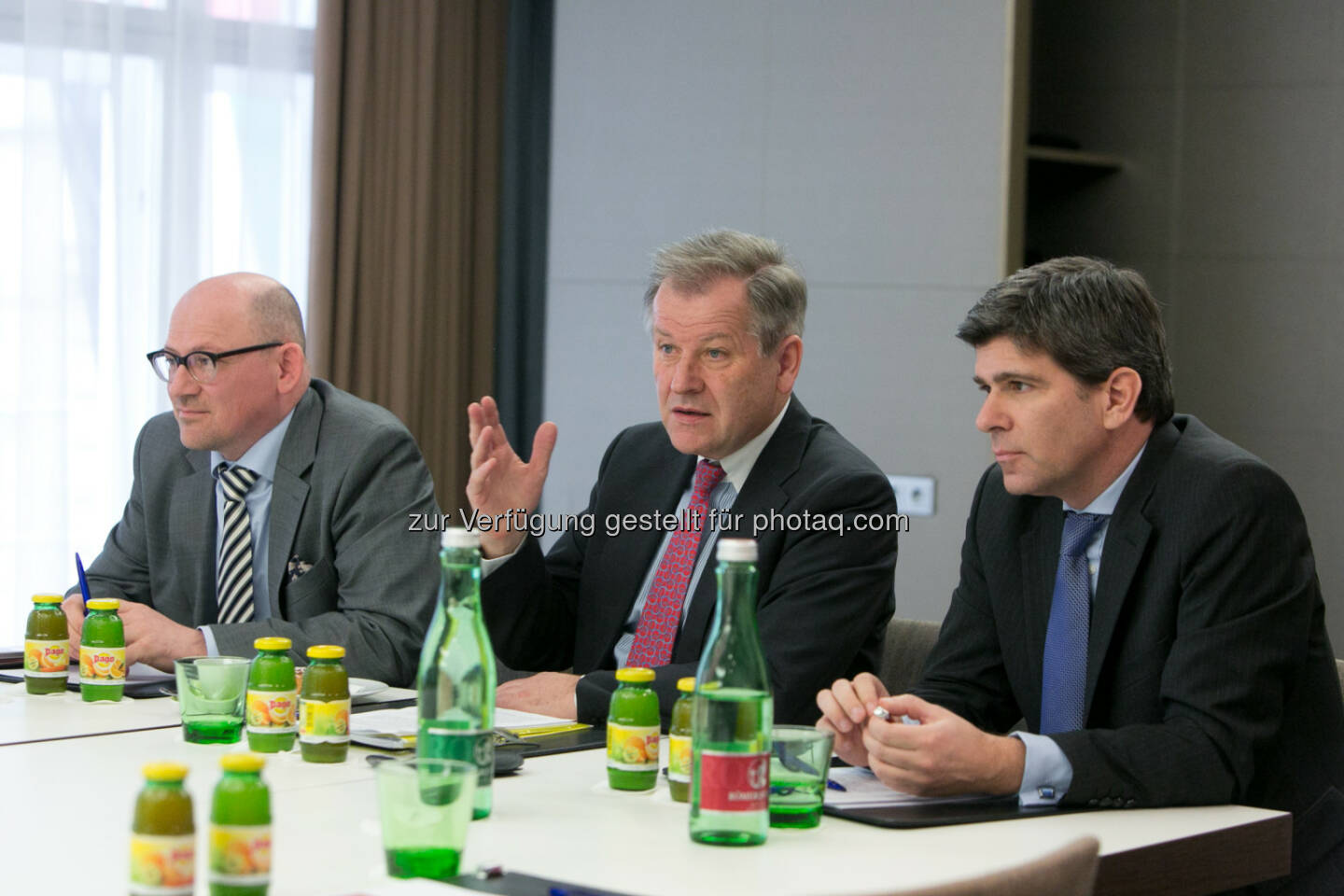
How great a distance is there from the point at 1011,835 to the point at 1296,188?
308 centimetres

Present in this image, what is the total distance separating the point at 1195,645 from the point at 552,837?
0.88 meters

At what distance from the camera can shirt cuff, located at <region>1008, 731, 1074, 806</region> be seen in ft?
5.83

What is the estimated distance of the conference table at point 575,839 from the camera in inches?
55.4

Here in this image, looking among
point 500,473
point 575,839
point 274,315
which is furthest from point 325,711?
point 274,315

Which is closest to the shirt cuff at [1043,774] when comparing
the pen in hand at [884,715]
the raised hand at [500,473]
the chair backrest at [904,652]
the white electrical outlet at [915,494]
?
the pen in hand at [884,715]

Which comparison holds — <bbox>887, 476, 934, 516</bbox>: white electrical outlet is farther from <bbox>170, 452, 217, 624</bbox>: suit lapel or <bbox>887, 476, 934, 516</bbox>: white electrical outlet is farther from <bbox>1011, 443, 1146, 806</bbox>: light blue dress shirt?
<bbox>1011, 443, 1146, 806</bbox>: light blue dress shirt

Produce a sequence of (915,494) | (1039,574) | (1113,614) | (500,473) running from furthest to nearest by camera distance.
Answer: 1. (915,494)
2. (500,473)
3. (1039,574)
4. (1113,614)

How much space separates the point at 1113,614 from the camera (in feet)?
6.80

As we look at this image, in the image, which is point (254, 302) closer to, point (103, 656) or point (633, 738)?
point (103, 656)

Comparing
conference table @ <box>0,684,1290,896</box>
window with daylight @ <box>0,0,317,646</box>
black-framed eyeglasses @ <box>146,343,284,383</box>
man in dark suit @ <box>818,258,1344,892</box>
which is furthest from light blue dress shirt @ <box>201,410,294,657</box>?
window with daylight @ <box>0,0,317,646</box>

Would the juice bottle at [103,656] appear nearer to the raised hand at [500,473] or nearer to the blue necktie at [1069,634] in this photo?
the raised hand at [500,473]

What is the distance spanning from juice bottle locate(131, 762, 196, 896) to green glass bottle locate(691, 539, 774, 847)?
527mm

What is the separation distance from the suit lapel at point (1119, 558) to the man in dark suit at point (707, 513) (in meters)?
0.49

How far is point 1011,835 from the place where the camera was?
163 cm
